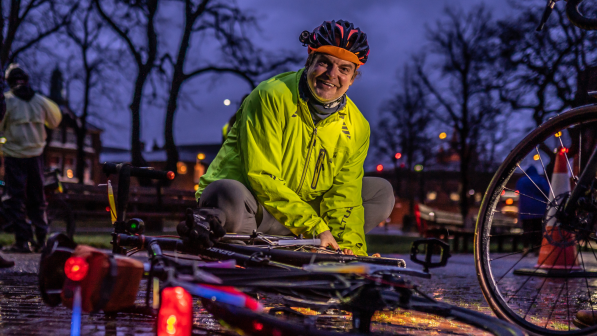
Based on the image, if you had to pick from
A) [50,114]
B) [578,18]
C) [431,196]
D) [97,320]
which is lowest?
[97,320]

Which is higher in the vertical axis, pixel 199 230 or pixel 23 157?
pixel 23 157

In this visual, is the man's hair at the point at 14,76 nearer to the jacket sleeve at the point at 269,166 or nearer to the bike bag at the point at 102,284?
the jacket sleeve at the point at 269,166

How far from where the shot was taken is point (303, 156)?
130 inches

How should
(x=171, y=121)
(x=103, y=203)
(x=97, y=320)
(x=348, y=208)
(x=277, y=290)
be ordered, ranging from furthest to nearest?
(x=103, y=203) < (x=171, y=121) < (x=348, y=208) < (x=97, y=320) < (x=277, y=290)

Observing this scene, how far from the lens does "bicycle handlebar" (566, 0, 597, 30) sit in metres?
2.39

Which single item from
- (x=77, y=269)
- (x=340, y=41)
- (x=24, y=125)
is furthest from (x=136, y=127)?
(x=77, y=269)

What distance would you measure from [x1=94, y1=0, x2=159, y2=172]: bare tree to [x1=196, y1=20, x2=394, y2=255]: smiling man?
285 centimetres

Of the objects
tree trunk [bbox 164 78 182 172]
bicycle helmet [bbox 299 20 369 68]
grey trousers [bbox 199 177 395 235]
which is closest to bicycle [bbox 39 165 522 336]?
grey trousers [bbox 199 177 395 235]

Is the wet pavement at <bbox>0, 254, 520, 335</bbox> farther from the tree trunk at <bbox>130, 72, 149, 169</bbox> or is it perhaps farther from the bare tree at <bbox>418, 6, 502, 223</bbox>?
the bare tree at <bbox>418, 6, 502, 223</bbox>

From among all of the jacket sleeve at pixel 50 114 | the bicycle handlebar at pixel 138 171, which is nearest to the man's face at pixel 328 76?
the bicycle handlebar at pixel 138 171

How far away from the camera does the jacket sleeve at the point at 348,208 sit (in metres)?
3.29

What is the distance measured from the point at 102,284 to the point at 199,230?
0.72 meters

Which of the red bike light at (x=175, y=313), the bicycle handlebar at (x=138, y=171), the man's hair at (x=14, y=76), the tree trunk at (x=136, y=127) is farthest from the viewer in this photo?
the man's hair at (x=14, y=76)

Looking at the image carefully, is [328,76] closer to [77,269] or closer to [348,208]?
[348,208]
